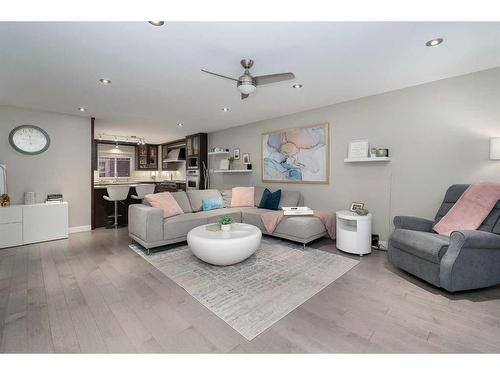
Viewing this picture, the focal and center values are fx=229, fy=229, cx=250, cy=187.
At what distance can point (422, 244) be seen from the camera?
7.66 feet

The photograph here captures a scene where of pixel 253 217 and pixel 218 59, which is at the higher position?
pixel 218 59

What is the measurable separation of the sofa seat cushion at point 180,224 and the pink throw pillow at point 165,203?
0.12 m

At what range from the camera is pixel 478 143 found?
2.72 m

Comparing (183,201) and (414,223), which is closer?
(414,223)

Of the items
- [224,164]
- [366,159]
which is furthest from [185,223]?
[366,159]

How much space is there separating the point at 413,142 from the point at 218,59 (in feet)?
9.27

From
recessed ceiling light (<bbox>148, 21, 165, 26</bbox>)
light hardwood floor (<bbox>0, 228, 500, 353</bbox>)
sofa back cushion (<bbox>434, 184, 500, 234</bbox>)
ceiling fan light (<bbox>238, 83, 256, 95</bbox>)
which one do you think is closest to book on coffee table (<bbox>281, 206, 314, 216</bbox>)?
light hardwood floor (<bbox>0, 228, 500, 353</bbox>)

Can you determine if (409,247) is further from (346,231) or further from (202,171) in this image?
(202,171)

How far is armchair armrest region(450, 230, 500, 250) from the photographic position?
206 centimetres

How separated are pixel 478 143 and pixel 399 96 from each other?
1123 mm

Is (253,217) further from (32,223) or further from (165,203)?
(32,223)

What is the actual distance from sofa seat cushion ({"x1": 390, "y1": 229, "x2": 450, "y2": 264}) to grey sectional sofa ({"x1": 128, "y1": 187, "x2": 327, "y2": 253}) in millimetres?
1176

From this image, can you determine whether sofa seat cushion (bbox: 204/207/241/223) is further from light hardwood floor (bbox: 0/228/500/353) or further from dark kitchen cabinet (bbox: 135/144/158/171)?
dark kitchen cabinet (bbox: 135/144/158/171)

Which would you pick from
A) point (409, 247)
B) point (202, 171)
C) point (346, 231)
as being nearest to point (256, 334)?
point (409, 247)
